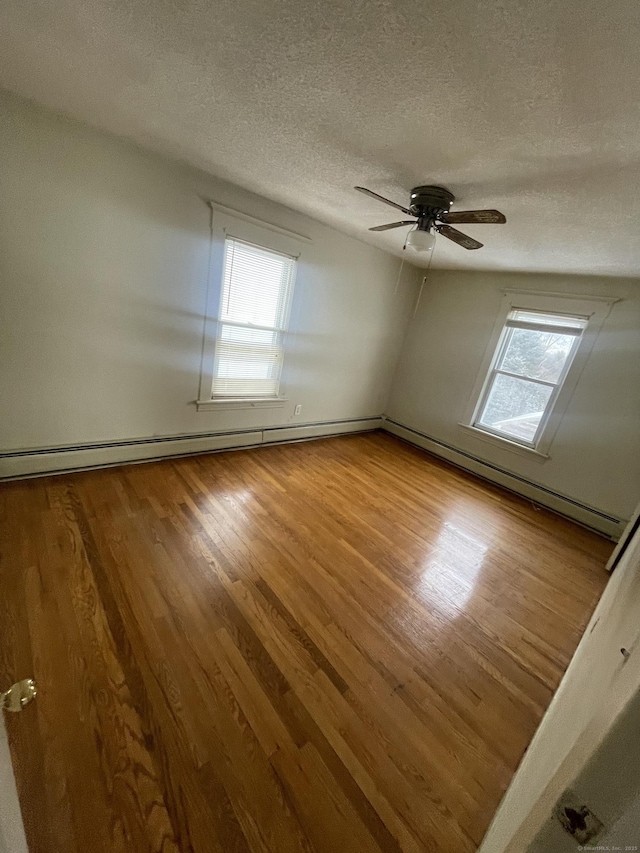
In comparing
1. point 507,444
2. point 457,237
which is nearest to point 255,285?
point 457,237

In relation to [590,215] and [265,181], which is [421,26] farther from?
[265,181]

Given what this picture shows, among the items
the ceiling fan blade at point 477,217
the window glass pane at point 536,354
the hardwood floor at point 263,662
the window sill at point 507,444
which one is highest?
the ceiling fan blade at point 477,217

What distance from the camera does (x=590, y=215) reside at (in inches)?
72.9

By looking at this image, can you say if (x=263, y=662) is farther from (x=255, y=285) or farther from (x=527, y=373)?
(x=527, y=373)

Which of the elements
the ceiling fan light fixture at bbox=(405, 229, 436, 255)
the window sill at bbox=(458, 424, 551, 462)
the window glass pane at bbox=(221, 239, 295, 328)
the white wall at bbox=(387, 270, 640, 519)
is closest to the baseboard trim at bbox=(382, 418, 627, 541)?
the white wall at bbox=(387, 270, 640, 519)

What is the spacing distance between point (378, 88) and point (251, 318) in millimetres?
2145

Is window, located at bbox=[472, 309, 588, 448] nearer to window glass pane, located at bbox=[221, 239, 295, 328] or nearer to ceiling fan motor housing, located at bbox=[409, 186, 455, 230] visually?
ceiling fan motor housing, located at bbox=[409, 186, 455, 230]

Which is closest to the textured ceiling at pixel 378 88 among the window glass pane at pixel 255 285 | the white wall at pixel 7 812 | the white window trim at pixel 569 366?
the window glass pane at pixel 255 285

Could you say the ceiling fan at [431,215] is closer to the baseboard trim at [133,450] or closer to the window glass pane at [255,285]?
the window glass pane at [255,285]

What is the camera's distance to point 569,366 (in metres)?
3.29

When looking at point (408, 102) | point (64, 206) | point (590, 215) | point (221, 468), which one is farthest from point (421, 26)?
point (221, 468)

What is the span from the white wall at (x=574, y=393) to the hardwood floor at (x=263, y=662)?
92 cm

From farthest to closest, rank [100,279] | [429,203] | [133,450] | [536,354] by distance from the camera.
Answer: [536,354] < [133,450] < [100,279] < [429,203]

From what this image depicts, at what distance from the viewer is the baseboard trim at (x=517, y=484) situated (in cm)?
313
